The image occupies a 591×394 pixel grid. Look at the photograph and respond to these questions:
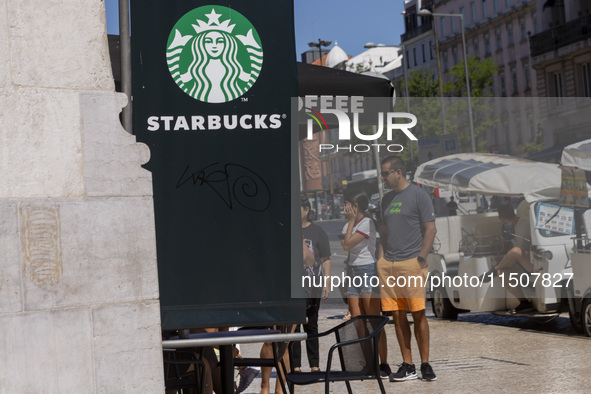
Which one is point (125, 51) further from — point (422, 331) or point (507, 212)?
point (507, 212)

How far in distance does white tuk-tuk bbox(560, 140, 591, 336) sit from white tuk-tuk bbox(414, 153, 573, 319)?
24 centimetres

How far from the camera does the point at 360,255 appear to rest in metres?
10.3

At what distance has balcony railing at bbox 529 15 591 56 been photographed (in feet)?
171

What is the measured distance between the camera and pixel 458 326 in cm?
1336

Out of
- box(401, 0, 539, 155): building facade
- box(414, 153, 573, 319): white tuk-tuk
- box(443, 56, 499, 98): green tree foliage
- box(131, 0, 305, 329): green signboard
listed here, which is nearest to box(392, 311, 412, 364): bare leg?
box(414, 153, 573, 319): white tuk-tuk

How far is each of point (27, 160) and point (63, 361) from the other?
0.84 m

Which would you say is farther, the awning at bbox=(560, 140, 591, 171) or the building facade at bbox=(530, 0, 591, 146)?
the building facade at bbox=(530, 0, 591, 146)

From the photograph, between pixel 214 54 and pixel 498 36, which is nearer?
pixel 214 54

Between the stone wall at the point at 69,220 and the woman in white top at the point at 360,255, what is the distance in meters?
5.64

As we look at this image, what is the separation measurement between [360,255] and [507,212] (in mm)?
3283

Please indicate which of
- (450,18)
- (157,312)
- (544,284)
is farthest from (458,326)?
A: (450,18)

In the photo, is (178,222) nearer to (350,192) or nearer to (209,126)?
(209,126)

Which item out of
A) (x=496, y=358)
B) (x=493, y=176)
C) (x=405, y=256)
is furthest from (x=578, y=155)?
(x=405, y=256)

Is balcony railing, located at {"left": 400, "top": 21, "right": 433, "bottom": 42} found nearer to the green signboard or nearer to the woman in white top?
the woman in white top
